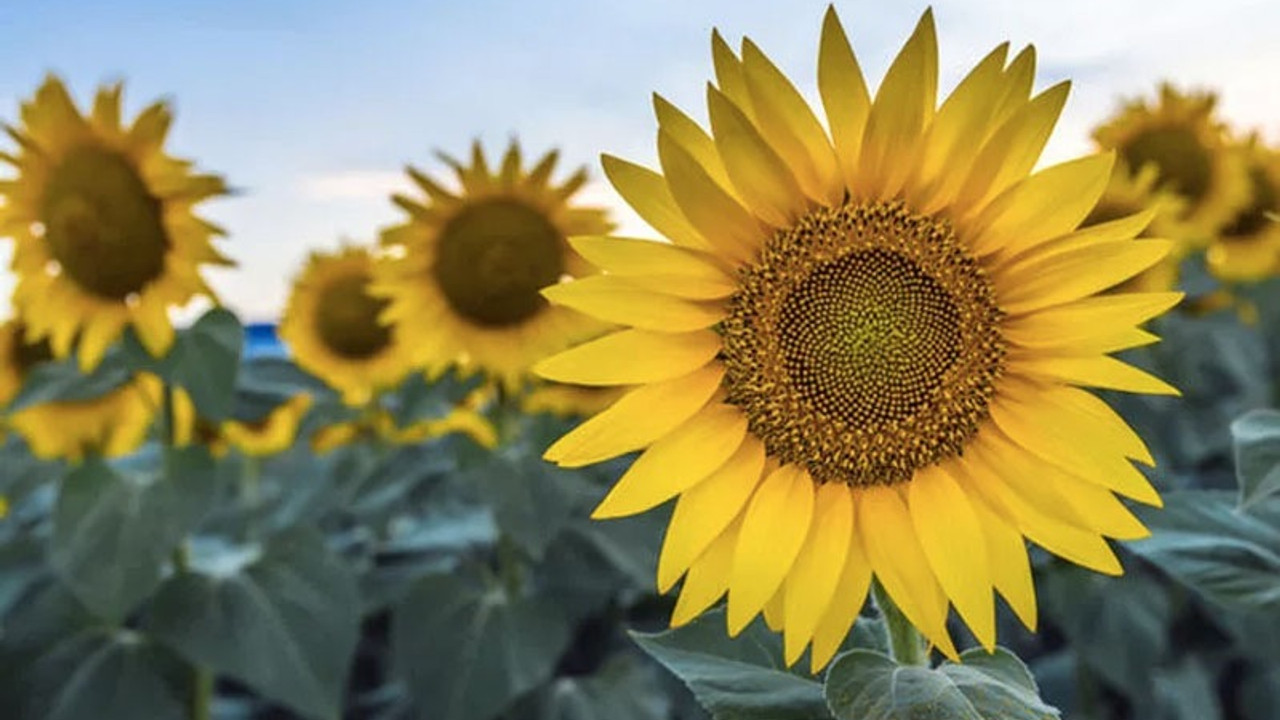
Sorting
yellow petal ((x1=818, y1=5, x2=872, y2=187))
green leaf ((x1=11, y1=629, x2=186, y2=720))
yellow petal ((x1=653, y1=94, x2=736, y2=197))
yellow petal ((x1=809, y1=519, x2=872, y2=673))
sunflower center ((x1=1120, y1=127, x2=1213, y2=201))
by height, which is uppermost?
sunflower center ((x1=1120, y1=127, x2=1213, y2=201))

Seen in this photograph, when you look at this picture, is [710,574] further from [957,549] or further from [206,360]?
[206,360]

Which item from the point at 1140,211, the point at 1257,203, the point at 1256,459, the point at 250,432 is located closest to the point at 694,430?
the point at 1256,459

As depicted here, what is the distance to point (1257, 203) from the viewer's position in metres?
3.58

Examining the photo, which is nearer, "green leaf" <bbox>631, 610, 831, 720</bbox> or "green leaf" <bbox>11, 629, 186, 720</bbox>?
"green leaf" <bbox>631, 610, 831, 720</bbox>

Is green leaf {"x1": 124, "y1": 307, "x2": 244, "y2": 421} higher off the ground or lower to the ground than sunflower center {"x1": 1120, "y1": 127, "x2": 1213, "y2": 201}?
lower

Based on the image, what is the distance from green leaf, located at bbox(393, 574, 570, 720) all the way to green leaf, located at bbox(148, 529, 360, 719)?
0.39 ft

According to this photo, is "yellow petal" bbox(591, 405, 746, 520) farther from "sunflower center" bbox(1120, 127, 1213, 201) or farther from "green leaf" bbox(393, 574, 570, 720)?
"sunflower center" bbox(1120, 127, 1213, 201)

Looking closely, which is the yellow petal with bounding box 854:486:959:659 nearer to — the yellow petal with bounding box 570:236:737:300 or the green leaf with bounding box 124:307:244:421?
the yellow petal with bounding box 570:236:737:300

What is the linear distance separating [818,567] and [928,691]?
3.6 inches

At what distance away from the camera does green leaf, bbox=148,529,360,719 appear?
1.95 meters

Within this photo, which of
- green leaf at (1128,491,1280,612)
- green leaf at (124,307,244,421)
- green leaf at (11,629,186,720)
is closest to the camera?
green leaf at (1128,491,1280,612)

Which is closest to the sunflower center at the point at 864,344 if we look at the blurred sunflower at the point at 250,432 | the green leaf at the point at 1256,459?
the green leaf at the point at 1256,459

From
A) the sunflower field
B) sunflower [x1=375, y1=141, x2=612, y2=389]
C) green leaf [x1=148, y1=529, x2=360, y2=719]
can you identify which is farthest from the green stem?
sunflower [x1=375, y1=141, x2=612, y2=389]

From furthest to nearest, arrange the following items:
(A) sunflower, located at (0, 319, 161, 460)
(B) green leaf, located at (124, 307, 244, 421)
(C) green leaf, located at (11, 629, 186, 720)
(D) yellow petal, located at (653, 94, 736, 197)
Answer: (A) sunflower, located at (0, 319, 161, 460) → (C) green leaf, located at (11, 629, 186, 720) → (B) green leaf, located at (124, 307, 244, 421) → (D) yellow petal, located at (653, 94, 736, 197)
